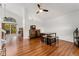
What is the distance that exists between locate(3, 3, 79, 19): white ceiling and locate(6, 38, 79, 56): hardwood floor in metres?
0.43

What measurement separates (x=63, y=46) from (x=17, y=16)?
86 centimetres

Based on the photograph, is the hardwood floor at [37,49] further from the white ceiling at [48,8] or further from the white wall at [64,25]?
the white ceiling at [48,8]

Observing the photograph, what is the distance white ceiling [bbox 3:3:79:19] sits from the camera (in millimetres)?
1601

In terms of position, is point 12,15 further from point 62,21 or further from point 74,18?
point 74,18

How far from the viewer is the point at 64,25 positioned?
1.68 m

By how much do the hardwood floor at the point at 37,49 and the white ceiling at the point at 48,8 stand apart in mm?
427

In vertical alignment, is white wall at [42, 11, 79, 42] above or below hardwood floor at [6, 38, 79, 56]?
above

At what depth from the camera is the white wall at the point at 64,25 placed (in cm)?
161

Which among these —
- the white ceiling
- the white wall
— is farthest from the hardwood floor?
the white ceiling

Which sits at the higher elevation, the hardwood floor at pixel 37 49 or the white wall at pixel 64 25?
the white wall at pixel 64 25

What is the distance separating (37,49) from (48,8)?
66cm

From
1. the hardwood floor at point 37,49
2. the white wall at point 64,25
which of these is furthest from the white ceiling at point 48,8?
the hardwood floor at point 37,49

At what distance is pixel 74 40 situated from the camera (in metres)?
1.63

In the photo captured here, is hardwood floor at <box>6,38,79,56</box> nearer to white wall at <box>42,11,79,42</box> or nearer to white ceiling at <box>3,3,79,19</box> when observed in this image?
white wall at <box>42,11,79,42</box>
